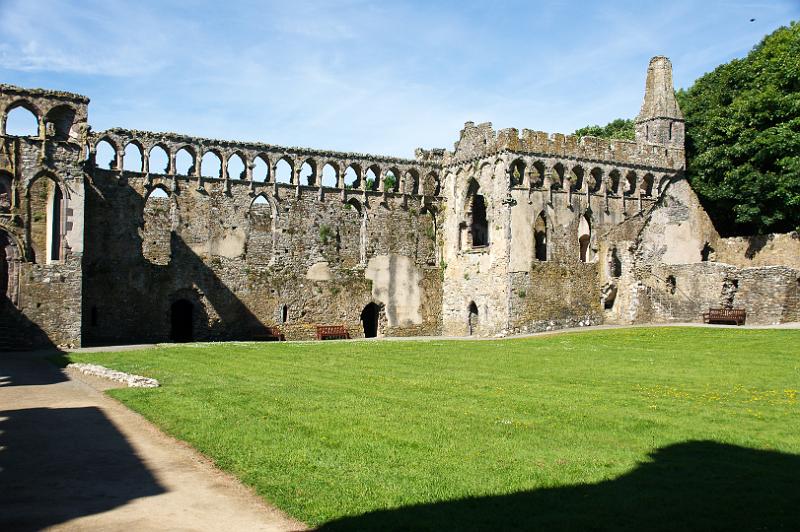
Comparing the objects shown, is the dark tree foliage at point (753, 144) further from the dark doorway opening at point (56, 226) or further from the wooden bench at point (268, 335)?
the dark doorway opening at point (56, 226)

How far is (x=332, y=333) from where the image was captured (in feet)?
117

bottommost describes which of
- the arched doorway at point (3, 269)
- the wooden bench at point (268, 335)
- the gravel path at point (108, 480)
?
the gravel path at point (108, 480)

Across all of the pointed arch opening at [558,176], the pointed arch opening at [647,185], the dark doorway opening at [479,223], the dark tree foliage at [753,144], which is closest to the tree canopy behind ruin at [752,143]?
the dark tree foliage at [753,144]

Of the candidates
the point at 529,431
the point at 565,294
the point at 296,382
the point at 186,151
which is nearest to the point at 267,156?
the point at 186,151

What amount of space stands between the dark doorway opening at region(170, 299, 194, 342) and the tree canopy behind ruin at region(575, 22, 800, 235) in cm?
2437

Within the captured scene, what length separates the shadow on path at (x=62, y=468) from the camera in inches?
320

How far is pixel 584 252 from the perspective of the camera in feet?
134

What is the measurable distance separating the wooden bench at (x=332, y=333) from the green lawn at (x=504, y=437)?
45.2ft

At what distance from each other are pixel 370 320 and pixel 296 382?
69.5 feet

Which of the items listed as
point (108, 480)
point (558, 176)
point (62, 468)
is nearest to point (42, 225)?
point (62, 468)

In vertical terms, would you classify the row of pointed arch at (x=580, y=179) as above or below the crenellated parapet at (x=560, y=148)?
below

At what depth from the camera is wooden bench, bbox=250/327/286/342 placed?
35.1 meters

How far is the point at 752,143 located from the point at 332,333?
19983 mm

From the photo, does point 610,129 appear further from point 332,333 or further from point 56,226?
point 56,226
